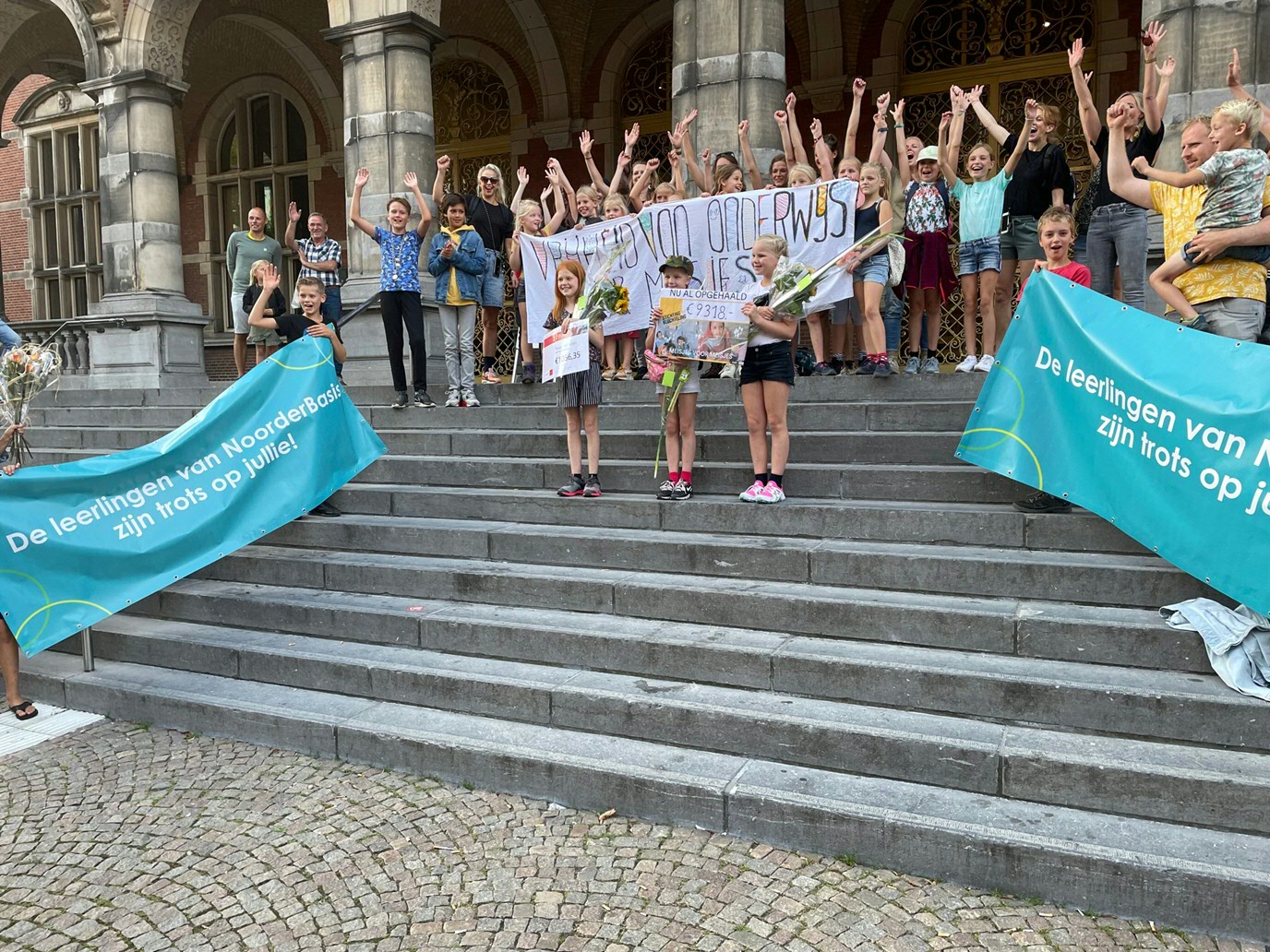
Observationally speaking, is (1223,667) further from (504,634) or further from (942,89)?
(942,89)

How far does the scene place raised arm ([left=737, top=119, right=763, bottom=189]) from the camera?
8438 millimetres

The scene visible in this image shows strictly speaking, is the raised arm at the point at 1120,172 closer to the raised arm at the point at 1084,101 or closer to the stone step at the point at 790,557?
the raised arm at the point at 1084,101

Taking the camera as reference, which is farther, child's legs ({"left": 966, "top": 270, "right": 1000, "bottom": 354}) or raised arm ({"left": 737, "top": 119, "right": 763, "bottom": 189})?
raised arm ({"left": 737, "top": 119, "right": 763, "bottom": 189})

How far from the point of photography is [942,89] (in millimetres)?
12453

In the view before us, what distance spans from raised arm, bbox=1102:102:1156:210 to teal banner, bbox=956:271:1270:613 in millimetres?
602

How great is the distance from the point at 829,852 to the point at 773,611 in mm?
1338

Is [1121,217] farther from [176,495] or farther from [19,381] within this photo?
[19,381]

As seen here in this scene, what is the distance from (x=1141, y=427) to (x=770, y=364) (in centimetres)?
216

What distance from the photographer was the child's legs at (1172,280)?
15.3 ft

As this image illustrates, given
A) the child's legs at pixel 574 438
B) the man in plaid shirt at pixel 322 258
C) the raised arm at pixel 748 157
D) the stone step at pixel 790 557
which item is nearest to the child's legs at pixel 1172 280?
the stone step at pixel 790 557

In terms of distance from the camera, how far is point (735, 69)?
29.1ft

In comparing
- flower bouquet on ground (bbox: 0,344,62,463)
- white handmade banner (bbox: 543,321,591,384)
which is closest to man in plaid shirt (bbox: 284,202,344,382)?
flower bouquet on ground (bbox: 0,344,62,463)

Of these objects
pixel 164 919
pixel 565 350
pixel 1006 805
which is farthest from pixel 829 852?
pixel 565 350

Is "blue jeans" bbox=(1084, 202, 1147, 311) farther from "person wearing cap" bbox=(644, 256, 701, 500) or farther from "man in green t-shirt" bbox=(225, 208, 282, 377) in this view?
"man in green t-shirt" bbox=(225, 208, 282, 377)
